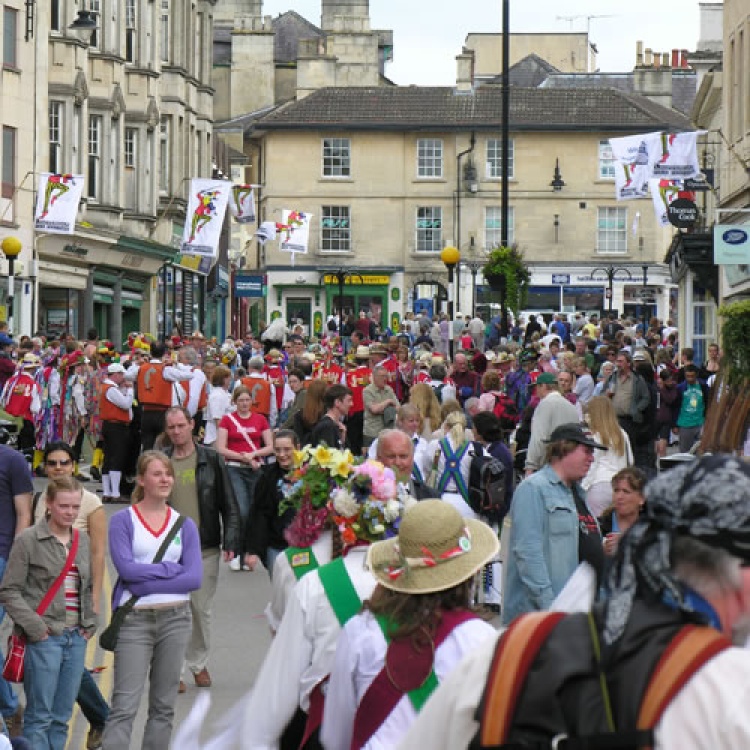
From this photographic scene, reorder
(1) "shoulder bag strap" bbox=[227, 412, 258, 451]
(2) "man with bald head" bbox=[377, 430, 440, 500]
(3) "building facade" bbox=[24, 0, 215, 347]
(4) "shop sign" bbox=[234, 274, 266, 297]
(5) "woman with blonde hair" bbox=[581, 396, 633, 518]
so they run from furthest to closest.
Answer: (4) "shop sign" bbox=[234, 274, 266, 297] < (3) "building facade" bbox=[24, 0, 215, 347] < (1) "shoulder bag strap" bbox=[227, 412, 258, 451] < (5) "woman with blonde hair" bbox=[581, 396, 633, 518] < (2) "man with bald head" bbox=[377, 430, 440, 500]

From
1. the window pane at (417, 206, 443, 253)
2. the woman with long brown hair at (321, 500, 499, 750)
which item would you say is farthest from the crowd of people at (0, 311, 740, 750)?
the window pane at (417, 206, 443, 253)

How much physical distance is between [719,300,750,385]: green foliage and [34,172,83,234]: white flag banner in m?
25.3

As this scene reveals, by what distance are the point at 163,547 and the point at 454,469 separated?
4778 mm

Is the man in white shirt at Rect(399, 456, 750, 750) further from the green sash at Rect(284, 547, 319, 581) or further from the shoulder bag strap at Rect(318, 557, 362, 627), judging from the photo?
the green sash at Rect(284, 547, 319, 581)

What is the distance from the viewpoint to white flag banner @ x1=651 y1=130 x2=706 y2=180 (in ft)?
117

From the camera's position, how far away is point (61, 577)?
9.09m

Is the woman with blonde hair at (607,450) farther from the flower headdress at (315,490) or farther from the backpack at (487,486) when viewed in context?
the flower headdress at (315,490)

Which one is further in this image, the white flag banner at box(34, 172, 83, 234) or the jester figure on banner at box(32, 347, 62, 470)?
the white flag banner at box(34, 172, 83, 234)

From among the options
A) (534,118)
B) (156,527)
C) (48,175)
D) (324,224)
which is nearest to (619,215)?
(534,118)

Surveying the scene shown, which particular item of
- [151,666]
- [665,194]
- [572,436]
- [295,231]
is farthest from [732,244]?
[295,231]

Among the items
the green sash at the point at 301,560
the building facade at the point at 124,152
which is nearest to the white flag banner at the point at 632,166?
the building facade at the point at 124,152

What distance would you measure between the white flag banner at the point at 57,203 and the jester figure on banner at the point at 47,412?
1266 cm

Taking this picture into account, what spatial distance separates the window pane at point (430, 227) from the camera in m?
74.4

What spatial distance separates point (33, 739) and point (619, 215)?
67.0m
